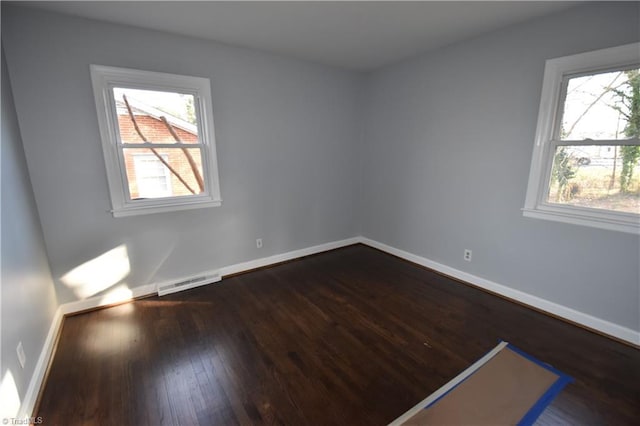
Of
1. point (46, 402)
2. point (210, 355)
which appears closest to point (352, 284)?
point (210, 355)

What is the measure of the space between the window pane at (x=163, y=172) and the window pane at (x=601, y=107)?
3403mm

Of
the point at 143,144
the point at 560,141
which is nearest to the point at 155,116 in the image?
the point at 143,144

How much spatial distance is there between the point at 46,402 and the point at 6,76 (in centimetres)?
224

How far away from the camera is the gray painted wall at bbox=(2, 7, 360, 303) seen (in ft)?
7.37

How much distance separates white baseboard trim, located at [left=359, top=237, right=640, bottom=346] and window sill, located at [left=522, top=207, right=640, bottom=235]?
748mm

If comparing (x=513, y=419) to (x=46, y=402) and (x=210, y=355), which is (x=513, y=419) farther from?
(x=46, y=402)

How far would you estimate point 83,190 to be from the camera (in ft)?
8.13

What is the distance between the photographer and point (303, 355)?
2055 millimetres

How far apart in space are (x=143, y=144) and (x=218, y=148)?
69 cm

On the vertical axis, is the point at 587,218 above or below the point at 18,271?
above

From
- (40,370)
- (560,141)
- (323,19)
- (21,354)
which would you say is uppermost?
(323,19)

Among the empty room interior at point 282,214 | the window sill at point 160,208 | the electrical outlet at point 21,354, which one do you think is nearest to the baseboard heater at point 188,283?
the empty room interior at point 282,214

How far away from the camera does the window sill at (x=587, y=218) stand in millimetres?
2086

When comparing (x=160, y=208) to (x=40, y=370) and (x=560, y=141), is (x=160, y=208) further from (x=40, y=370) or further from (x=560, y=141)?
(x=560, y=141)
